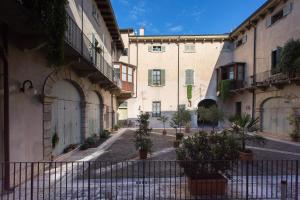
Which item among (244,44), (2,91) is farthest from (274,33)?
(2,91)

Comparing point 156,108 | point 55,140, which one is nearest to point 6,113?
point 55,140

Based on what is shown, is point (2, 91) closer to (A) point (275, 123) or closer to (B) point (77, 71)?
(B) point (77, 71)

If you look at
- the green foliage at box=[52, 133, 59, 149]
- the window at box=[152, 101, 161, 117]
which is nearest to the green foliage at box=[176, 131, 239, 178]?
the green foliage at box=[52, 133, 59, 149]

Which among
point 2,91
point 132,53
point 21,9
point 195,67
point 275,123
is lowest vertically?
point 275,123

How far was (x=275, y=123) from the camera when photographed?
15.0 meters

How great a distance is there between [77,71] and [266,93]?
13926 mm

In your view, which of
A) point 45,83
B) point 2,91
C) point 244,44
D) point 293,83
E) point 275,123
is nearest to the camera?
point 2,91

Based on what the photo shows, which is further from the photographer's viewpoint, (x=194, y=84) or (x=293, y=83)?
(x=194, y=84)

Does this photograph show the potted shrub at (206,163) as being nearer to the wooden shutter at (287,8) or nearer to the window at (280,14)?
the wooden shutter at (287,8)

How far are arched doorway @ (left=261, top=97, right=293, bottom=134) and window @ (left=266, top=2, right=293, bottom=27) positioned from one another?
5.88 meters

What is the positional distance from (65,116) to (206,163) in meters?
6.42

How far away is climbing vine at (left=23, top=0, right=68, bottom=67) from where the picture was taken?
4233mm

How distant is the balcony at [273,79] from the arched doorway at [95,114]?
1205 cm

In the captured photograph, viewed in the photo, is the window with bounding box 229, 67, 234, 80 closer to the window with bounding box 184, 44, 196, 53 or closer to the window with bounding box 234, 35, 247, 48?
the window with bounding box 234, 35, 247, 48
